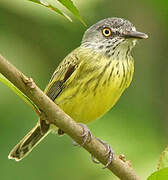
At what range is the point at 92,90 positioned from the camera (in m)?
4.37

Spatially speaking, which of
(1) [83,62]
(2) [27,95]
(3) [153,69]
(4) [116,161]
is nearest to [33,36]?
(3) [153,69]

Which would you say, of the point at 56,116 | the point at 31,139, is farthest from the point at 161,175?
the point at 31,139

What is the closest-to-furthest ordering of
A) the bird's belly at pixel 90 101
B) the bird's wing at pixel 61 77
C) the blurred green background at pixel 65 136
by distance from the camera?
the bird's belly at pixel 90 101, the bird's wing at pixel 61 77, the blurred green background at pixel 65 136

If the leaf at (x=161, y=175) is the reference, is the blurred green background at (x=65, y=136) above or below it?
above

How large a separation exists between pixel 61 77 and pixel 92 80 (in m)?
0.32

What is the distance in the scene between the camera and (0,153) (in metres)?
4.65

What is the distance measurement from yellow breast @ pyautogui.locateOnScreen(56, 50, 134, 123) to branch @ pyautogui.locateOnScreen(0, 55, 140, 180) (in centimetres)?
117

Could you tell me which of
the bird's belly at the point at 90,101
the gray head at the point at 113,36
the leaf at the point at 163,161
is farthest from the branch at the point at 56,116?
the gray head at the point at 113,36

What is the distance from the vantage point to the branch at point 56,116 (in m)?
2.29

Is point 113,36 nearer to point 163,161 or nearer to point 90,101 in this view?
point 90,101

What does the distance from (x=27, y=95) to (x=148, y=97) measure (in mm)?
3444

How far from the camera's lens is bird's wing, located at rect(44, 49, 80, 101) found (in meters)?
4.52

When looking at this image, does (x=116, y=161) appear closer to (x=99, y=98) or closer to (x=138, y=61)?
(x=99, y=98)

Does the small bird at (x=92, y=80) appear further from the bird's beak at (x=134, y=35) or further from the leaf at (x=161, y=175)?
the leaf at (x=161, y=175)
